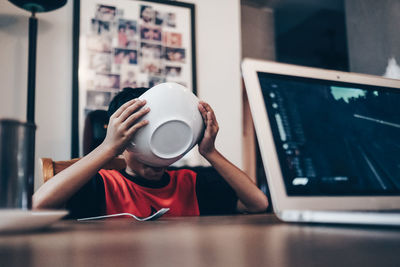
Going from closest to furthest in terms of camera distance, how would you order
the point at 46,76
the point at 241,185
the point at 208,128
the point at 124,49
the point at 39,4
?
1. the point at 208,128
2. the point at 241,185
3. the point at 39,4
4. the point at 46,76
5. the point at 124,49

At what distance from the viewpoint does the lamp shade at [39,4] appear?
5.46 ft

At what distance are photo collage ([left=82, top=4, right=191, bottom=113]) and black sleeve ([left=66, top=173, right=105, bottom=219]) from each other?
100 centimetres

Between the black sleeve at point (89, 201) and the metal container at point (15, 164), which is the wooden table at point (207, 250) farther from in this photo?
the black sleeve at point (89, 201)

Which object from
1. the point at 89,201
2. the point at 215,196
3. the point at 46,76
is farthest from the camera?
the point at 46,76

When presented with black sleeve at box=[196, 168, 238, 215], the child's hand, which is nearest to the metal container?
the child's hand

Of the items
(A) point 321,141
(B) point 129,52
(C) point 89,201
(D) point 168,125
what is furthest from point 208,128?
(B) point 129,52

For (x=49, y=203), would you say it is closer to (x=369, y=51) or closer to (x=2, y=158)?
(x=2, y=158)

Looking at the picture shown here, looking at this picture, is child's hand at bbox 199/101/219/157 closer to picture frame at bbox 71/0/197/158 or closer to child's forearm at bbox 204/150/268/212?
child's forearm at bbox 204/150/268/212

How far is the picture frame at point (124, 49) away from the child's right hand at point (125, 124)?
3.91 feet

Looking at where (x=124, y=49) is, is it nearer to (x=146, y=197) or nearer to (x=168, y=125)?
(x=146, y=197)

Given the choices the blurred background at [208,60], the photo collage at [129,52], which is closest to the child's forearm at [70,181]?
the blurred background at [208,60]

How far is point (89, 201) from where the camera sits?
104 cm

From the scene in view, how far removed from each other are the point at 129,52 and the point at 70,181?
1.37 meters

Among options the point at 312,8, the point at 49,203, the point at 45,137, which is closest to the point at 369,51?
the point at 312,8
